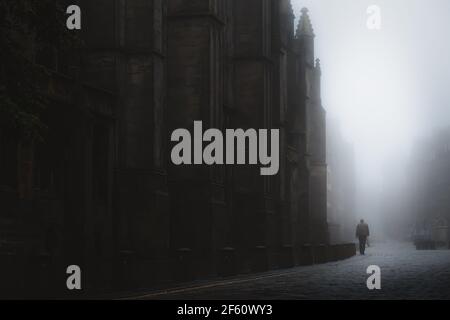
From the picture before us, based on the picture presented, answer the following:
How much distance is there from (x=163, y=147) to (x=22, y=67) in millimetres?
14918

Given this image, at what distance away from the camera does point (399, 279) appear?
2386cm

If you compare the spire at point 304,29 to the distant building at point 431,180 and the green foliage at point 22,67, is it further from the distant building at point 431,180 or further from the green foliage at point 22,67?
the distant building at point 431,180

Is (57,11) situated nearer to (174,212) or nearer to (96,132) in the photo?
(96,132)

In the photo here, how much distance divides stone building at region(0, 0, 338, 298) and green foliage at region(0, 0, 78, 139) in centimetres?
453

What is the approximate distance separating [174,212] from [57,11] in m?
15.8

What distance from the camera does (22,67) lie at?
15.6 m

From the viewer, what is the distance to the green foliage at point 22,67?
591 inches

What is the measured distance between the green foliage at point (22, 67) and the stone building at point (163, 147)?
4.53 m

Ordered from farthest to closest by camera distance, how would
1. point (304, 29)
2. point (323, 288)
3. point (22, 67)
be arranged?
point (304, 29) → point (323, 288) → point (22, 67)

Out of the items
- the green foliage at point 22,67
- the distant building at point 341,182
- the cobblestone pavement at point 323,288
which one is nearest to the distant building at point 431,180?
the distant building at point 341,182

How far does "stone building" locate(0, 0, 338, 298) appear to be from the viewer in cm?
2456

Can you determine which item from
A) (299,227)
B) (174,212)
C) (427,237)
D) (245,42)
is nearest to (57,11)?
(174,212)

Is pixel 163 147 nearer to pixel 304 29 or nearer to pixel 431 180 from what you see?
pixel 304 29

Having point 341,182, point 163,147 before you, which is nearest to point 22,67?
point 163,147
